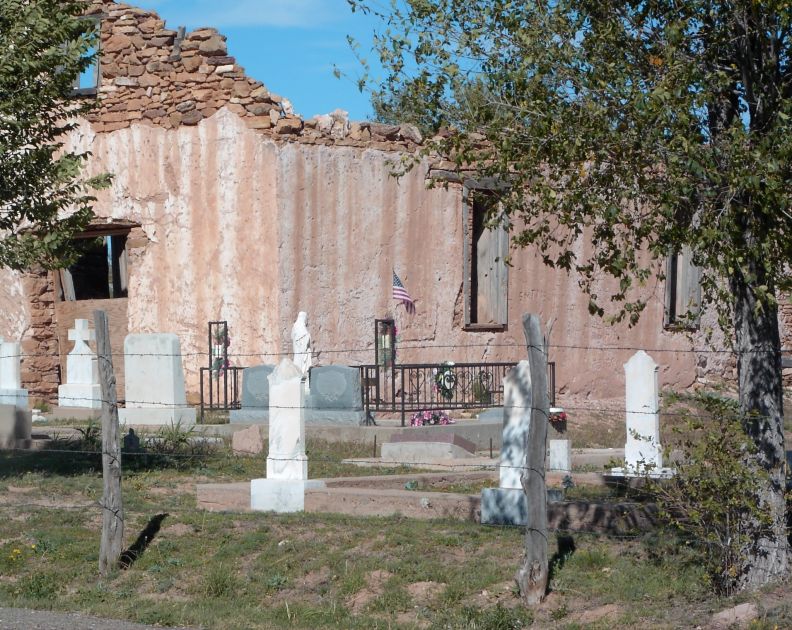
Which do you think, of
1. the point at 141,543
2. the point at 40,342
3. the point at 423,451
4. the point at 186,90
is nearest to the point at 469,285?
the point at 186,90

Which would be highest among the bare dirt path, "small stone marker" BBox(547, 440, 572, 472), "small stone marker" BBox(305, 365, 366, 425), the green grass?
"small stone marker" BBox(305, 365, 366, 425)

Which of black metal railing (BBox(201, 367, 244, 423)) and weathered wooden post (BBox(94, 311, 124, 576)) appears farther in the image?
black metal railing (BBox(201, 367, 244, 423))

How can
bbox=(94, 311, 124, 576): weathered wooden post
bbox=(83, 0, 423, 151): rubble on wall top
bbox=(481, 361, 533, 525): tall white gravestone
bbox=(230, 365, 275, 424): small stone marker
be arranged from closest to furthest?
bbox=(94, 311, 124, 576): weathered wooden post < bbox=(481, 361, 533, 525): tall white gravestone < bbox=(230, 365, 275, 424): small stone marker < bbox=(83, 0, 423, 151): rubble on wall top

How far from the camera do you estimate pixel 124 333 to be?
21688mm

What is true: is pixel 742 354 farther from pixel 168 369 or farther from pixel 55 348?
pixel 55 348

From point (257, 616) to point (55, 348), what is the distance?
589 inches

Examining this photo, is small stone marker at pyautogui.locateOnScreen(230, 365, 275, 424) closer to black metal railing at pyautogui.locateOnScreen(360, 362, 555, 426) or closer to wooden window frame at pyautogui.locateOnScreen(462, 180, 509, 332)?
black metal railing at pyautogui.locateOnScreen(360, 362, 555, 426)

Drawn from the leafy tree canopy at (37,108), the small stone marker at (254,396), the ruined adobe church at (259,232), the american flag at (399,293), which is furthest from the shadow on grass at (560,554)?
the american flag at (399,293)

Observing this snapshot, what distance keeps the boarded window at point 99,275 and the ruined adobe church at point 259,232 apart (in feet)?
2.61

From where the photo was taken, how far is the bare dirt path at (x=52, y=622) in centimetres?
763

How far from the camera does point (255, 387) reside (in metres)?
17.3

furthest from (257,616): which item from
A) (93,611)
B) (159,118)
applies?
(159,118)

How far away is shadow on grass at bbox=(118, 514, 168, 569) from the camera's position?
909cm

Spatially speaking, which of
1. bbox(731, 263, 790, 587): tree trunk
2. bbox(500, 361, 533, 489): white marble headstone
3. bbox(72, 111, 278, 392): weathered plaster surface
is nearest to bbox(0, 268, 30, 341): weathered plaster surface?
bbox(72, 111, 278, 392): weathered plaster surface
